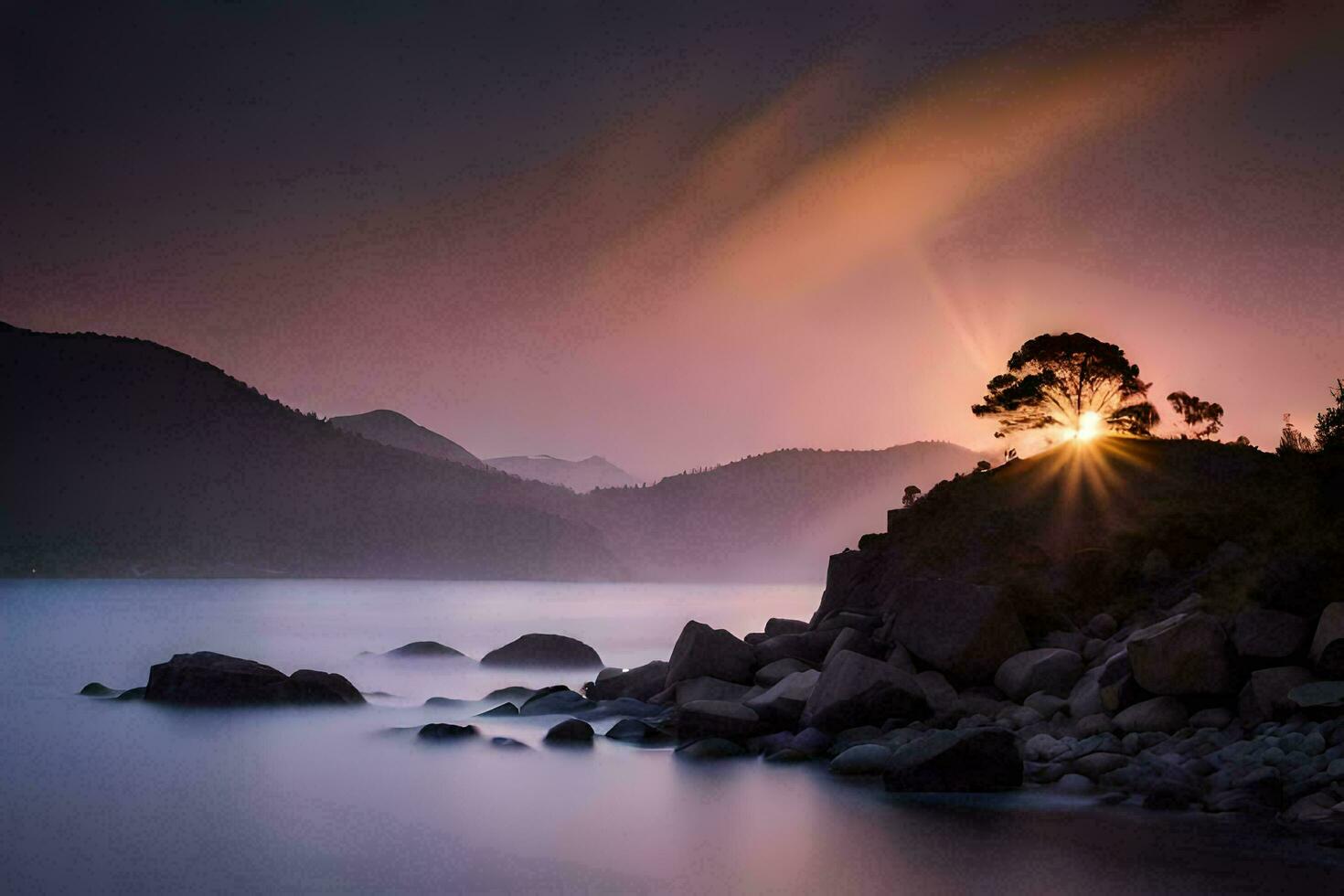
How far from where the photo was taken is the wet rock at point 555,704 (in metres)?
32.5

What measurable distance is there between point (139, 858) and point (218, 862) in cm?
146

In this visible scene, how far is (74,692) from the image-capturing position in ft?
139

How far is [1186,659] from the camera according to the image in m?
21.4

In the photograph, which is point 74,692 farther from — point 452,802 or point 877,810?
point 877,810

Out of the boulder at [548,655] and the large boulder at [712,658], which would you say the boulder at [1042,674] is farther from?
the boulder at [548,655]

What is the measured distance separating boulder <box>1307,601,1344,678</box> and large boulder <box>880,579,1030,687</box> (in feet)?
22.9

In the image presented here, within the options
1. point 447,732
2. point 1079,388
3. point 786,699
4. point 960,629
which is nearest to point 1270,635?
point 960,629

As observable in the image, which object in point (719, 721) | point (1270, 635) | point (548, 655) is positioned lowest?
point (719, 721)

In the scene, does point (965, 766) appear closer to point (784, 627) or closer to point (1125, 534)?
point (1125, 534)

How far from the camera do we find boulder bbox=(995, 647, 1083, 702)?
24.7 m

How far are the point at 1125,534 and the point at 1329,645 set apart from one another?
1215 cm

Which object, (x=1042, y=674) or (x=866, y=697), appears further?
(x=1042, y=674)

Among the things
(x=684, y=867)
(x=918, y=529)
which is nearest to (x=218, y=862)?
(x=684, y=867)

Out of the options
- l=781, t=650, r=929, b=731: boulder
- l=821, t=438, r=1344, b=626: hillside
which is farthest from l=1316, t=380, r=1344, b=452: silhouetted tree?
l=781, t=650, r=929, b=731: boulder
